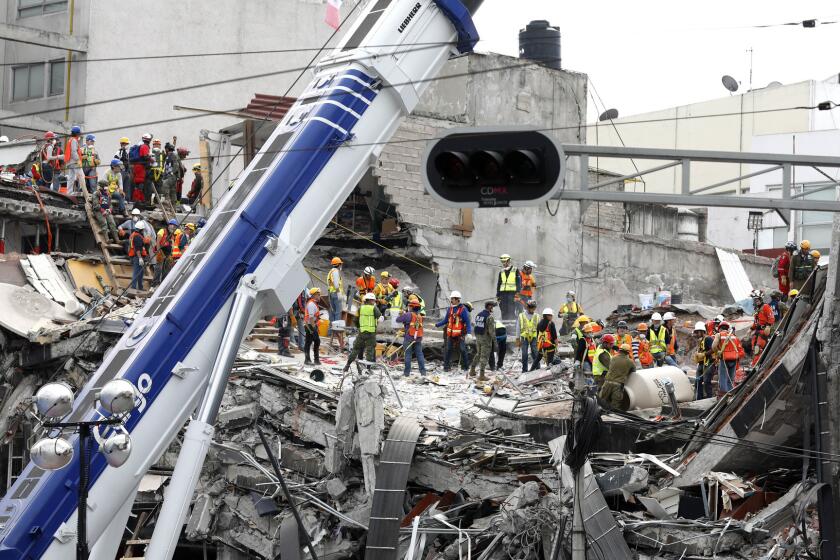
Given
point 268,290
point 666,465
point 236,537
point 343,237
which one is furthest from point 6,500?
point 343,237

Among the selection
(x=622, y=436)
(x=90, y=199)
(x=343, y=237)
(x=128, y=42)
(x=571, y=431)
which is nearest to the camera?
(x=571, y=431)

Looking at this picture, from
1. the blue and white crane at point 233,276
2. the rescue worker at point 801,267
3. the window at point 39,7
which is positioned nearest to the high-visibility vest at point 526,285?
the rescue worker at point 801,267

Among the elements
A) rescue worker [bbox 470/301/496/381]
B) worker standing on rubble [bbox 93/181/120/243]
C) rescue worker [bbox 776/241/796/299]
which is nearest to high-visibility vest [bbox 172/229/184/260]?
worker standing on rubble [bbox 93/181/120/243]

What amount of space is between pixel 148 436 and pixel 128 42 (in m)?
27.2

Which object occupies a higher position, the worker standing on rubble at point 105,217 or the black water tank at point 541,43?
the black water tank at point 541,43

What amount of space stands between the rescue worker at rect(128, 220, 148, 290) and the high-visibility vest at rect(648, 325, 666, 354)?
1115cm

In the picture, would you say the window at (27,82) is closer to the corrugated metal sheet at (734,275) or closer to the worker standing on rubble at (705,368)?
the corrugated metal sheet at (734,275)

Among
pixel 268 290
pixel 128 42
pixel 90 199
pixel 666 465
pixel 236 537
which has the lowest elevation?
pixel 236 537

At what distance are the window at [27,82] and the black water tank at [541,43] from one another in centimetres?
1739

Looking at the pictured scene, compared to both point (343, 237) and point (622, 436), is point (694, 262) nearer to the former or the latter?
point (343, 237)

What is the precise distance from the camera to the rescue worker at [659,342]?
2534 cm

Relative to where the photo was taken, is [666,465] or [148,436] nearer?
[148,436]

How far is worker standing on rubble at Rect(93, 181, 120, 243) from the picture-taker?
30469 mm

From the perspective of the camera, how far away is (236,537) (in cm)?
2291
